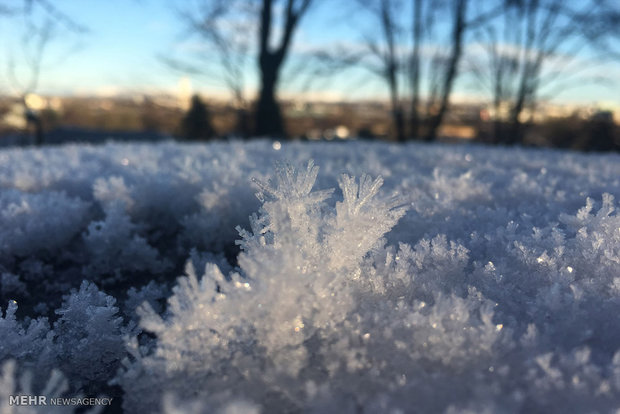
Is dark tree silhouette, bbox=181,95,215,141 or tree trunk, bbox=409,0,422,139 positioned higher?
tree trunk, bbox=409,0,422,139

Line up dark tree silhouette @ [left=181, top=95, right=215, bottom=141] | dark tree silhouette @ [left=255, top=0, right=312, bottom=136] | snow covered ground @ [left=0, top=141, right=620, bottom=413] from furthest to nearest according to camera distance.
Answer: dark tree silhouette @ [left=181, top=95, right=215, bottom=141], dark tree silhouette @ [left=255, top=0, right=312, bottom=136], snow covered ground @ [left=0, top=141, right=620, bottom=413]

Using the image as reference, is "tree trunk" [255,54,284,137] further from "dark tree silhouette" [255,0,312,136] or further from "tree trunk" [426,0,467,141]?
"tree trunk" [426,0,467,141]

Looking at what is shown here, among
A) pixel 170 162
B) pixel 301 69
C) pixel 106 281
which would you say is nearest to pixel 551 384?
pixel 106 281

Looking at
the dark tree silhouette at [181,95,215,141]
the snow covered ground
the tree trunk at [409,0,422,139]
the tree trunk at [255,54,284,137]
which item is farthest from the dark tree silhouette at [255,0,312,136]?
the snow covered ground

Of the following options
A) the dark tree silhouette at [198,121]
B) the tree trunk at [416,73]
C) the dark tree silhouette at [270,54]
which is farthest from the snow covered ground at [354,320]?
the dark tree silhouette at [198,121]

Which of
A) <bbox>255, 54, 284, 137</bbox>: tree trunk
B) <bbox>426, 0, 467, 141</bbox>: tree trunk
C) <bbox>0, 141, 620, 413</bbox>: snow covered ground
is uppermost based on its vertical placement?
<bbox>426, 0, 467, 141</bbox>: tree trunk

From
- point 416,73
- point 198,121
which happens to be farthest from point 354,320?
point 198,121

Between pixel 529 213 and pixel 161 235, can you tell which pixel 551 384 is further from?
pixel 161 235

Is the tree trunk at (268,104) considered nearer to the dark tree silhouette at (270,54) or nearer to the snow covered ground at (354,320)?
the dark tree silhouette at (270,54)
